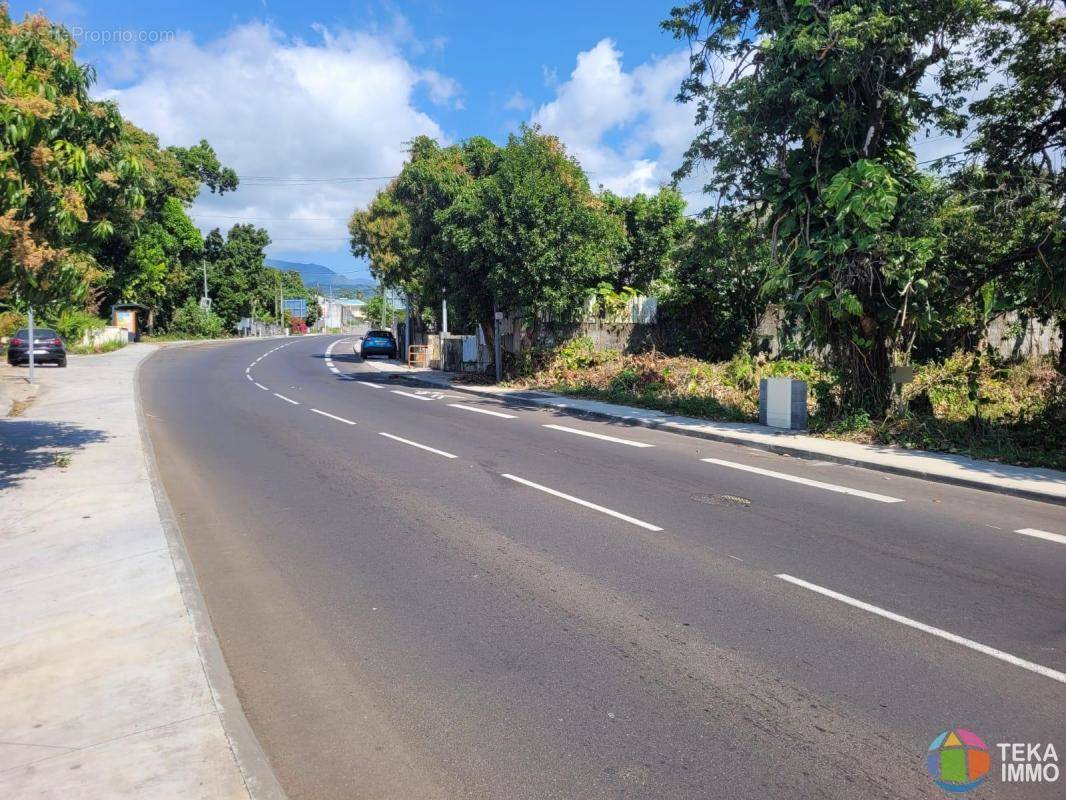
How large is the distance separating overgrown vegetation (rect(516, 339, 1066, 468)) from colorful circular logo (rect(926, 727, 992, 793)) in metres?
8.79

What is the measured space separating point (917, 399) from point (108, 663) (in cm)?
1344

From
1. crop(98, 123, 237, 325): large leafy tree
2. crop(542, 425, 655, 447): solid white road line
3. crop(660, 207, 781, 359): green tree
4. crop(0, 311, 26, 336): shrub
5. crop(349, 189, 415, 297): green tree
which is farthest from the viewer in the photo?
crop(98, 123, 237, 325): large leafy tree

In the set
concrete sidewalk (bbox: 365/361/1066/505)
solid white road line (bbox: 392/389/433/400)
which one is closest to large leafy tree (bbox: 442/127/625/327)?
solid white road line (bbox: 392/389/433/400)

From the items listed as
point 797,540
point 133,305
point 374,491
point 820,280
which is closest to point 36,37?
point 374,491

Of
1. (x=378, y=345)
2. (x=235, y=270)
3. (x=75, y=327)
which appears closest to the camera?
(x=75, y=327)

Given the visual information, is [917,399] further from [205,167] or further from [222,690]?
[205,167]

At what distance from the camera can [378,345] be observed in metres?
43.1

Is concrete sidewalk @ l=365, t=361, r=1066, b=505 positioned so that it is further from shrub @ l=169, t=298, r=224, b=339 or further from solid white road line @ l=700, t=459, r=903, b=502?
shrub @ l=169, t=298, r=224, b=339

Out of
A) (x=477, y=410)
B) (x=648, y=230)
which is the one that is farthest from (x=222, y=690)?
(x=648, y=230)

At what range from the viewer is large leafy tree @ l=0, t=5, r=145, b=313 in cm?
704

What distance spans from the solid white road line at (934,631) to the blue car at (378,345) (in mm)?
38616

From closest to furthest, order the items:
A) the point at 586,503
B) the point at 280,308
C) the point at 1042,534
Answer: the point at 1042,534
the point at 586,503
the point at 280,308

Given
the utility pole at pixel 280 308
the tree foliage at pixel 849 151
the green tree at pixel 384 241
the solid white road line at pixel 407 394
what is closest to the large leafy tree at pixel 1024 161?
the tree foliage at pixel 849 151

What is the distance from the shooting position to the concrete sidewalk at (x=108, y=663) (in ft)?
10.9
